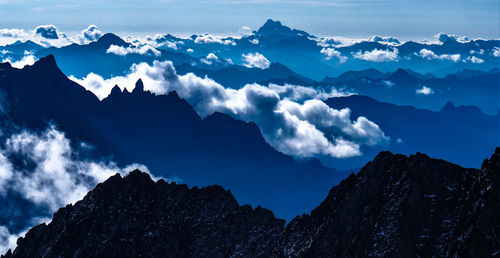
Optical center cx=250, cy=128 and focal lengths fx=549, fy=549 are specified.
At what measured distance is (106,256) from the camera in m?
108

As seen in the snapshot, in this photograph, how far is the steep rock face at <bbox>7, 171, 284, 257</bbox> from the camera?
362ft

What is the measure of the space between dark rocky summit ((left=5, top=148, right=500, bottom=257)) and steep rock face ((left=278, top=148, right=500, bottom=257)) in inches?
5.8

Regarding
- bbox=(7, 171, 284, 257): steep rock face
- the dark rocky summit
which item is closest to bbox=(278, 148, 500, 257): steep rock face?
the dark rocky summit

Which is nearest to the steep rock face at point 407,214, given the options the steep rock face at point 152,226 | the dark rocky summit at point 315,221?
the dark rocky summit at point 315,221

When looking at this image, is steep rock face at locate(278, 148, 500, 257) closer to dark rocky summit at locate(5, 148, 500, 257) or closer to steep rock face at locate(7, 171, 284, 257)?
dark rocky summit at locate(5, 148, 500, 257)

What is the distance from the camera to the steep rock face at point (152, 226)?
110 meters

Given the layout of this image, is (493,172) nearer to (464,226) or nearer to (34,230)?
(464,226)

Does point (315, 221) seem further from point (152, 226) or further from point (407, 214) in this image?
point (152, 226)

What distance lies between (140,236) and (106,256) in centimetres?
775

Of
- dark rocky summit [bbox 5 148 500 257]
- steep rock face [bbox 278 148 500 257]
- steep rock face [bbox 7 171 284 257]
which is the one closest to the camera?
steep rock face [bbox 278 148 500 257]

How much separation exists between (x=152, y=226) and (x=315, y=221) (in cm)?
3493

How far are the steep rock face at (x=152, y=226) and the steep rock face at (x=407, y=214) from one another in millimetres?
12906

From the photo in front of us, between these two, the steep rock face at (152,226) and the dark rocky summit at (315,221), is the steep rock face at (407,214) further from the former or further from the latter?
the steep rock face at (152,226)

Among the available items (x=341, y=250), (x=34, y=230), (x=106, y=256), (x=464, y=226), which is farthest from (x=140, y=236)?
(x=464, y=226)
